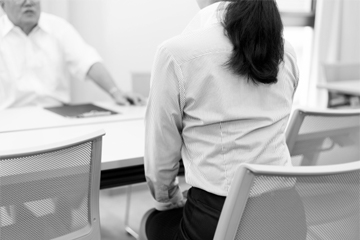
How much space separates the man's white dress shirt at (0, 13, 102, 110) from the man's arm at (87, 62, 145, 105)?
1.7 inches

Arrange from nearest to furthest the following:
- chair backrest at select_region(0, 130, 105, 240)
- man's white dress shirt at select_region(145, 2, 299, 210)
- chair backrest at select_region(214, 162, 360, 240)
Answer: chair backrest at select_region(214, 162, 360, 240)
chair backrest at select_region(0, 130, 105, 240)
man's white dress shirt at select_region(145, 2, 299, 210)

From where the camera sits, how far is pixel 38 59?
2547mm

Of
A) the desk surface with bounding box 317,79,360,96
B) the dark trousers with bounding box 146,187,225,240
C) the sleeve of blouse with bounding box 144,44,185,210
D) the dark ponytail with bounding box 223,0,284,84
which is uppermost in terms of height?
the dark ponytail with bounding box 223,0,284,84

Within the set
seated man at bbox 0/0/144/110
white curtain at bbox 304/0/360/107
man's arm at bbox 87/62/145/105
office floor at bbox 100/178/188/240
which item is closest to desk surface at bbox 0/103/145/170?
man's arm at bbox 87/62/145/105

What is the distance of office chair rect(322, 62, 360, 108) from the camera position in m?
3.76

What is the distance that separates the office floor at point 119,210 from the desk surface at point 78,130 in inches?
30.0

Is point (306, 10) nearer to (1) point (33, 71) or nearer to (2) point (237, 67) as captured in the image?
(1) point (33, 71)

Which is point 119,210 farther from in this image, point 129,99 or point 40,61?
point 40,61

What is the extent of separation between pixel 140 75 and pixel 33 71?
591 mm

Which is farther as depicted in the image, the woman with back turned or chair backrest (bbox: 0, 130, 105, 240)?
the woman with back turned

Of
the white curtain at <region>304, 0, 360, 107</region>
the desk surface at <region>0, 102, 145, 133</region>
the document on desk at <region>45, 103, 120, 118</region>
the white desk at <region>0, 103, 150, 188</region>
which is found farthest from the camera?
the white curtain at <region>304, 0, 360, 107</region>

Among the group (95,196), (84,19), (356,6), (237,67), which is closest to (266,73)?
(237,67)

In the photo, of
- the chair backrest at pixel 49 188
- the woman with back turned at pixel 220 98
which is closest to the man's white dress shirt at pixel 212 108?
the woman with back turned at pixel 220 98

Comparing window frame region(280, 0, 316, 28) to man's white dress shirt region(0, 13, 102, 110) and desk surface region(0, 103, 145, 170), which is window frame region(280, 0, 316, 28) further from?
desk surface region(0, 103, 145, 170)
